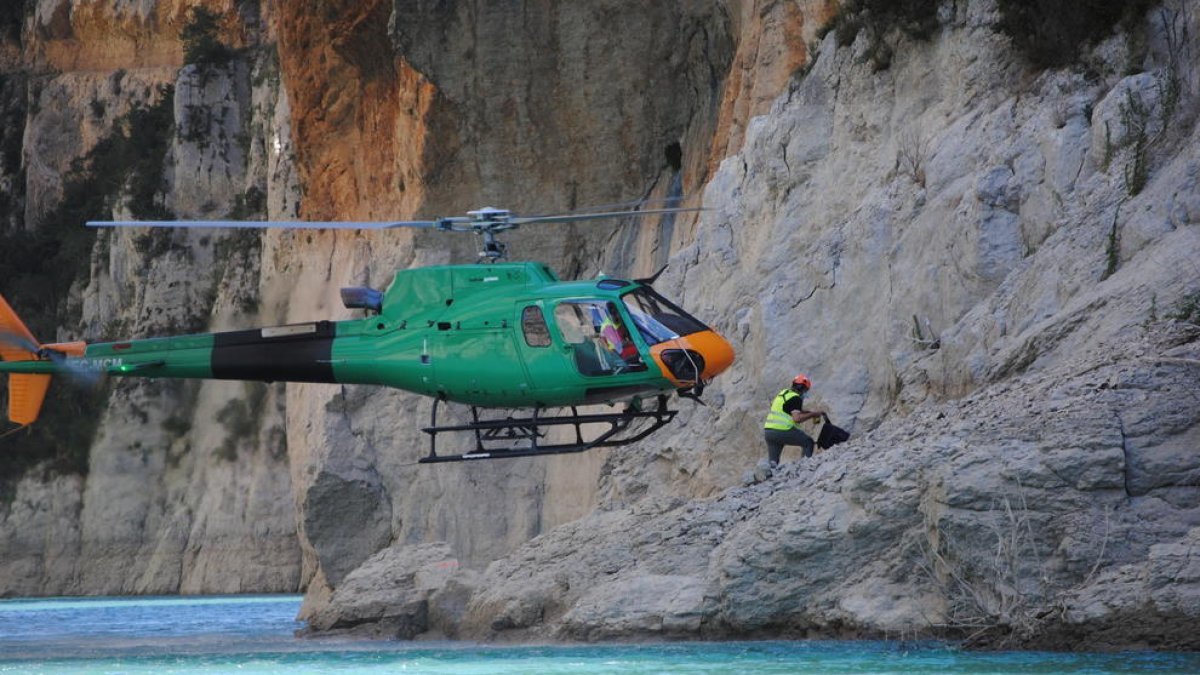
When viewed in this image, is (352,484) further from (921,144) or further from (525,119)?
(921,144)

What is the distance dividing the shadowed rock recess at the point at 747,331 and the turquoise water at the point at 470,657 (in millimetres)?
457

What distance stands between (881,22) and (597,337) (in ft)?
28.3

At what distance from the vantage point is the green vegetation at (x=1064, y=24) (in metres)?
25.1

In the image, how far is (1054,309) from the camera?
22.4m

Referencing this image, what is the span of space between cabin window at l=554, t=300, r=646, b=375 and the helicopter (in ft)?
0.04

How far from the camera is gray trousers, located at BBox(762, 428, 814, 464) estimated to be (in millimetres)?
23953

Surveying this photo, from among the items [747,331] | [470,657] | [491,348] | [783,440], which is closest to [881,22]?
[747,331]

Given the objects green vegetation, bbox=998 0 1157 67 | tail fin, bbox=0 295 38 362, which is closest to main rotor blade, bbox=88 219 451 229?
tail fin, bbox=0 295 38 362

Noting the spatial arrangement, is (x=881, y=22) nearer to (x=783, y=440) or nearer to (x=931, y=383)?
(x=931, y=383)

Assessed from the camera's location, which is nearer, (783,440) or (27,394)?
(783,440)

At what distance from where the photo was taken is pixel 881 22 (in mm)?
28766

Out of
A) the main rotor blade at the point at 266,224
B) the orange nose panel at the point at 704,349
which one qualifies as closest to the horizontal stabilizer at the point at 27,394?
the main rotor blade at the point at 266,224

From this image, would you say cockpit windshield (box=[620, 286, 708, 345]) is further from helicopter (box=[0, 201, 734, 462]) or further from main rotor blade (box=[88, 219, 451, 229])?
main rotor blade (box=[88, 219, 451, 229])

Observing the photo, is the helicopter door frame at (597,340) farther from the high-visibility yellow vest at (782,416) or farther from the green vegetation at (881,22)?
the green vegetation at (881,22)
